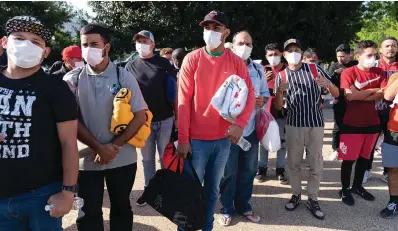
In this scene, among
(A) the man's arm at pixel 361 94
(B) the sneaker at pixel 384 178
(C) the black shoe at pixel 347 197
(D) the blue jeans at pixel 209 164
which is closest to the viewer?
(D) the blue jeans at pixel 209 164

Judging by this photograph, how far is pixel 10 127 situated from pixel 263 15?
11600 mm

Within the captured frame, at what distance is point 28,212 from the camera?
1939mm

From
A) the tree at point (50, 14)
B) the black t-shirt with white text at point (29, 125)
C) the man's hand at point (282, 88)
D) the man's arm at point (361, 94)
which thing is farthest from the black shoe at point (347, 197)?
the tree at point (50, 14)

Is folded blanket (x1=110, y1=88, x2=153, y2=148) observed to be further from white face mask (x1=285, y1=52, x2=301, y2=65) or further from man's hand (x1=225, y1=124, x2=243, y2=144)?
white face mask (x1=285, y1=52, x2=301, y2=65)

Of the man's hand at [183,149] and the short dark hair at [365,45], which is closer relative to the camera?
the man's hand at [183,149]

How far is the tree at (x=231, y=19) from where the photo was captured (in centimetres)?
1213

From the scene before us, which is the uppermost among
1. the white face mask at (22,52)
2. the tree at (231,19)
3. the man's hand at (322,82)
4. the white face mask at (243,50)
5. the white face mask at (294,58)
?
the tree at (231,19)

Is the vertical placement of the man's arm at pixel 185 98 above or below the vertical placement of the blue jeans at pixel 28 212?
above

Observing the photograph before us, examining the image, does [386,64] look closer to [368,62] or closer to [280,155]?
[368,62]

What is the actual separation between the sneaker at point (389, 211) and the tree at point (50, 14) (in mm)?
17253

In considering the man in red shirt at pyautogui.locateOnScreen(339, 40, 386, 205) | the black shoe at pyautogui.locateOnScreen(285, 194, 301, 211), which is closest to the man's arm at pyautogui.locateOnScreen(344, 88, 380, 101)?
the man in red shirt at pyautogui.locateOnScreen(339, 40, 386, 205)

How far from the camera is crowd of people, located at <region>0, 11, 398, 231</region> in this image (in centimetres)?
188

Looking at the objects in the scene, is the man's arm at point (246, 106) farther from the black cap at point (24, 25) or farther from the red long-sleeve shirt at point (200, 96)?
the black cap at point (24, 25)

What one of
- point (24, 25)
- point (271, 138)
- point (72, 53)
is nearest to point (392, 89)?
point (271, 138)
